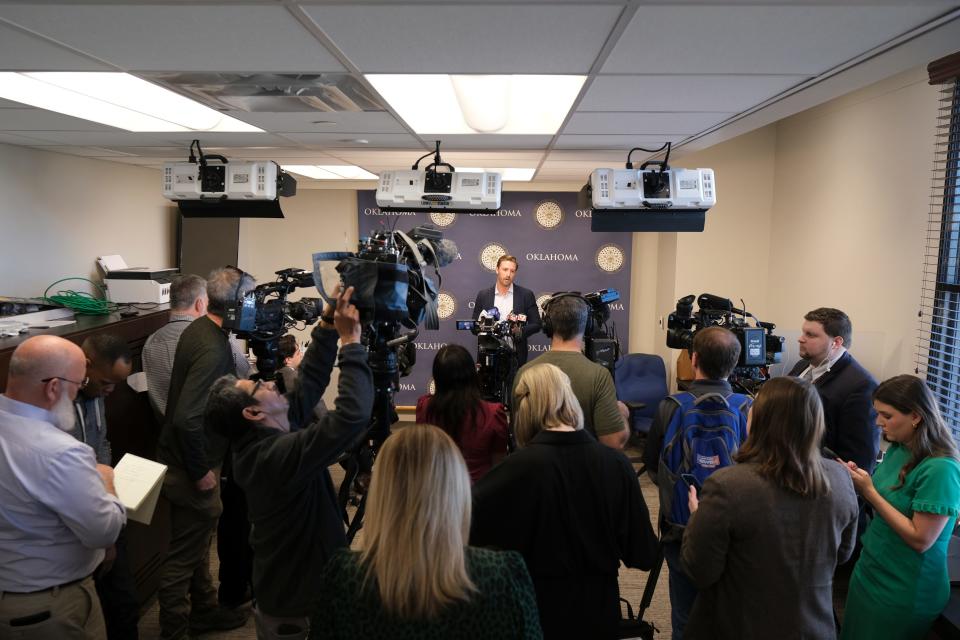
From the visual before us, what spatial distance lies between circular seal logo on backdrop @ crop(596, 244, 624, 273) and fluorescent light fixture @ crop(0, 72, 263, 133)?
3.61m

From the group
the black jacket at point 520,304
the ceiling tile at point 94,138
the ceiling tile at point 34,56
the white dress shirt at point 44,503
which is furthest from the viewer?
the black jacket at point 520,304

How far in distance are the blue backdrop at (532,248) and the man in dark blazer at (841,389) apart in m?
3.09

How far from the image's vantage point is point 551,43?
71.8 inches

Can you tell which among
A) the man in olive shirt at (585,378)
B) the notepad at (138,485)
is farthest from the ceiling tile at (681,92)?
the notepad at (138,485)

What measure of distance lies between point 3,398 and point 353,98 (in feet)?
5.17

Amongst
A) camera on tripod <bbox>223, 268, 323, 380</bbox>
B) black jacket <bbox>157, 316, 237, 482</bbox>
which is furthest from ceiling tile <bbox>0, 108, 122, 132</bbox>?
camera on tripod <bbox>223, 268, 323, 380</bbox>

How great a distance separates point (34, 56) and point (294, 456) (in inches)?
63.3

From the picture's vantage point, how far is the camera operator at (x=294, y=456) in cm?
162

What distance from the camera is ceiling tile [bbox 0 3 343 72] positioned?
160 cm

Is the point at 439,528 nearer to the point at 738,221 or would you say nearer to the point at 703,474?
the point at 703,474

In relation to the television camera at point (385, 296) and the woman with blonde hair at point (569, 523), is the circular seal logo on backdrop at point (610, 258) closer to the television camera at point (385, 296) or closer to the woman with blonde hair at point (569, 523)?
the television camera at point (385, 296)

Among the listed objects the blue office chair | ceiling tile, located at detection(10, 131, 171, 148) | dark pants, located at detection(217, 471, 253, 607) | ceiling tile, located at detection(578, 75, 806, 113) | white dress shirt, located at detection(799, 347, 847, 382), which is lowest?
dark pants, located at detection(217, 471, 253, 607)

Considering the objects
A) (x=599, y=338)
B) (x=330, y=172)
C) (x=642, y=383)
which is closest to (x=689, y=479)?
(x=599, y=338)

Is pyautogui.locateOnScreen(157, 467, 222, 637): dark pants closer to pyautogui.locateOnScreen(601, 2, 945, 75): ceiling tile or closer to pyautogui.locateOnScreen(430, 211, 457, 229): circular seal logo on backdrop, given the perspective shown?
pyautogui.locateOnScreen(601, 2, 945, 75): ceiling tile
